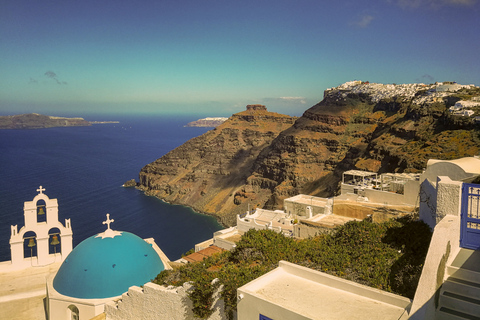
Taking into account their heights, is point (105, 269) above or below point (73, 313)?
above

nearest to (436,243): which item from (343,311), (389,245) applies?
(343,311)

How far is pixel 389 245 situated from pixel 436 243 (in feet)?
17.9

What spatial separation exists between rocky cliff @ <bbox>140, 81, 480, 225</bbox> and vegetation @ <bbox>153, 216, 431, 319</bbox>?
110ft

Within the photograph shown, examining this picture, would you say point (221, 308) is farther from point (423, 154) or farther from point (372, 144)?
point (372, 144)

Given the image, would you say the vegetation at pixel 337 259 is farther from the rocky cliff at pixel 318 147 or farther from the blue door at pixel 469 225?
the rocky cliff at pixel 318 147

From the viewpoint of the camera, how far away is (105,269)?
17.3m

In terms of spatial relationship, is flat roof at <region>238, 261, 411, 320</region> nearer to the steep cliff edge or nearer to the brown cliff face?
the steep cliff edge

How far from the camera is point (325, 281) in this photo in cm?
965

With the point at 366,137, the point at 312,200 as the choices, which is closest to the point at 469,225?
the point at 312,200

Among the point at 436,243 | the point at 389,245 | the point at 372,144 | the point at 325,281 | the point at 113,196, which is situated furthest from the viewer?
the point at 113,196

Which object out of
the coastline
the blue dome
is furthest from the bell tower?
the coastline

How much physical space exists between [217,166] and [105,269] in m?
89.8

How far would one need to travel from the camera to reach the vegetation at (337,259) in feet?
35.3

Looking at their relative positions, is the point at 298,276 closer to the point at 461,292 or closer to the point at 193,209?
the point at 461,292
